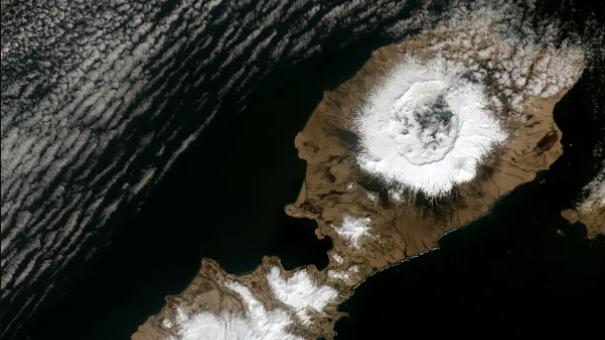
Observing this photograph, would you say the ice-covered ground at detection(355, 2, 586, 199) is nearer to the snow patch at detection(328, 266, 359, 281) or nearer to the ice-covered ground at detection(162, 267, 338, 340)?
the snow patch at detection(328, 266, 359, 281)

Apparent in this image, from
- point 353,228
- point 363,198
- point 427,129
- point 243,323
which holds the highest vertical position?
point 427,129

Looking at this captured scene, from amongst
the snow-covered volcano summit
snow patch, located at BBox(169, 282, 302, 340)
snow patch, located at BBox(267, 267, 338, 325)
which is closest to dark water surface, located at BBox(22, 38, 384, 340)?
snow patch, located at BBox(267, 267, 338, 325)

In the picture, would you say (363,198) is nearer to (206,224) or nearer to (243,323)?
(206,224)

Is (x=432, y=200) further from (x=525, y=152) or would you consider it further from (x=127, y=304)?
(x=127, y=304)

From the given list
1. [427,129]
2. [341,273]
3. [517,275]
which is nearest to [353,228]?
[341,273]

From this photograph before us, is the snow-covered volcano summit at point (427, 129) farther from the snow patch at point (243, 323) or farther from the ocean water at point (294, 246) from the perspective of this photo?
the snow patch at point (243, 323)
